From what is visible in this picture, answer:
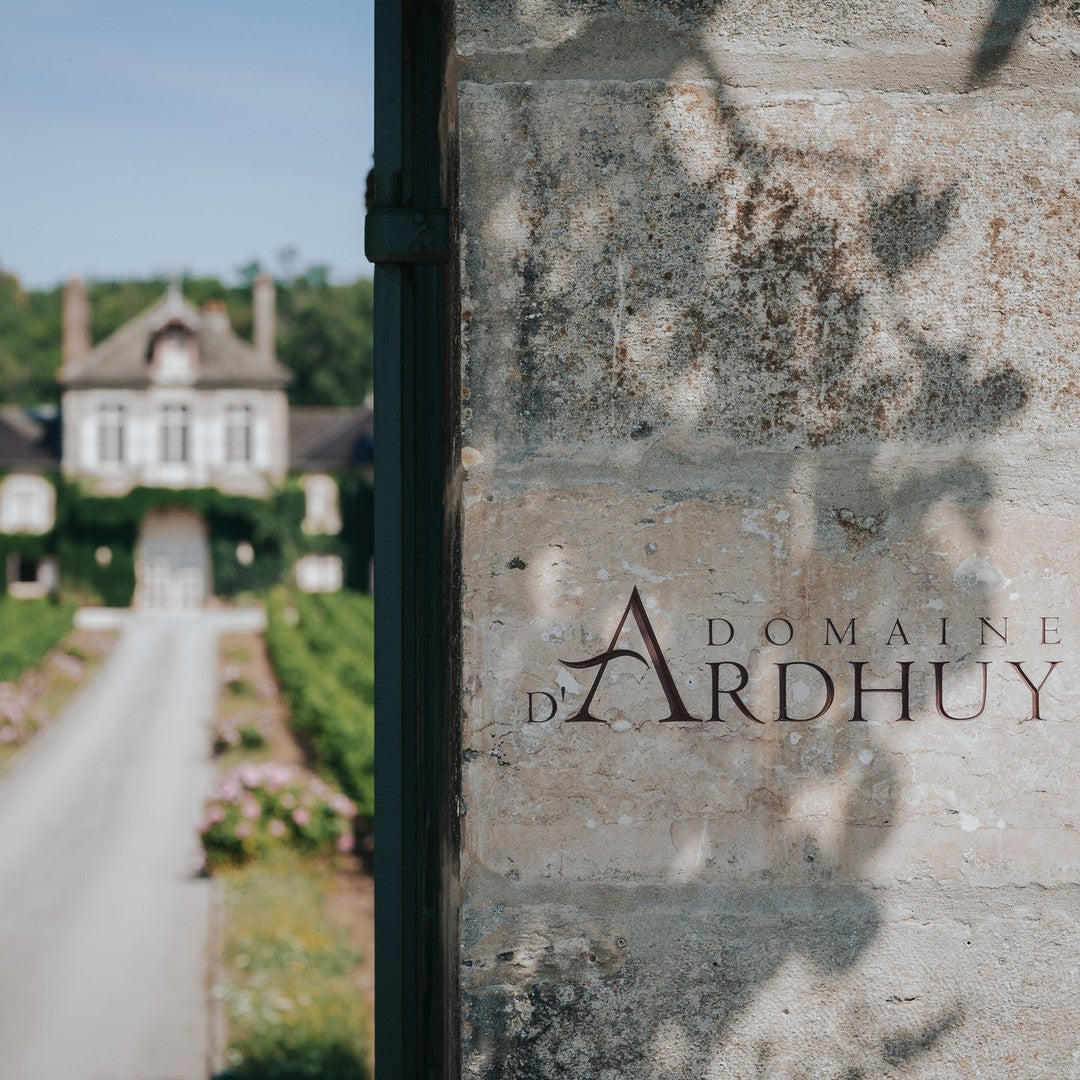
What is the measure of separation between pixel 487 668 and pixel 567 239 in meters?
0.45

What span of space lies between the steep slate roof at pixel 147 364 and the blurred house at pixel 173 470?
4cm

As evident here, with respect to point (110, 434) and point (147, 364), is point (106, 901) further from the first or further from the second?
point (147, 364)

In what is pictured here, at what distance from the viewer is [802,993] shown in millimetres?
1287

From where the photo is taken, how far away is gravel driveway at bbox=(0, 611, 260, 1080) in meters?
7.16

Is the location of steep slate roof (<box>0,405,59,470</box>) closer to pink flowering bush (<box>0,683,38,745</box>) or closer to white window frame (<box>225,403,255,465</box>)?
white window frame (<box>225,403,255,465</box>)

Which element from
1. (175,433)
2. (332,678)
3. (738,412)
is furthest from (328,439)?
(738,412)

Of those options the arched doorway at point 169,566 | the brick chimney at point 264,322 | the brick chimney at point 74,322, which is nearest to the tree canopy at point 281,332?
the brick chimney at point 264,322

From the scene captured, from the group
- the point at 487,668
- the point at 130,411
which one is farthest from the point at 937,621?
the point at 130,411

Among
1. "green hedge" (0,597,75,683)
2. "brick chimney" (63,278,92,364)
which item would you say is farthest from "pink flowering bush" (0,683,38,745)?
"brick chimney" (63,278,92,364)

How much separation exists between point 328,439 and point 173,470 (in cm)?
563

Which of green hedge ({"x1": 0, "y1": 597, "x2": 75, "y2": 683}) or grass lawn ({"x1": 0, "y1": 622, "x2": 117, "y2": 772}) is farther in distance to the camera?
green hedge ({"x1": 0, "y1": 597, "x2": 75, "y2": 683})

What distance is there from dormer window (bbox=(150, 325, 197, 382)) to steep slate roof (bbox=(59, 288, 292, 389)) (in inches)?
9.3

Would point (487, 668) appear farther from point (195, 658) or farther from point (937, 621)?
point (195, 658)

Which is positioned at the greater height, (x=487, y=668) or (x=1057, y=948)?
(x=487, y=668)
